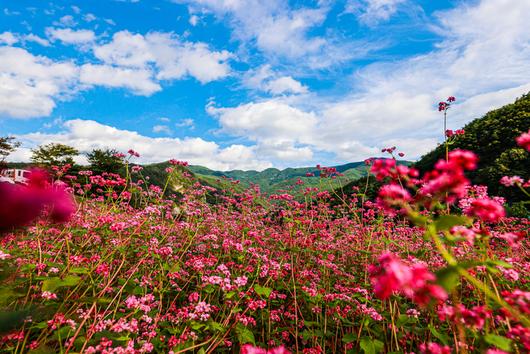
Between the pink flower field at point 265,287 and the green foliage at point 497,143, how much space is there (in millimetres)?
25199

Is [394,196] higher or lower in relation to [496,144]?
lower

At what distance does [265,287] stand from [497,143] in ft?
125

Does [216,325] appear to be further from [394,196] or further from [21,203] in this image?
[21,203]

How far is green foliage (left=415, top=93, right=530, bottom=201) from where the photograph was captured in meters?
24.5

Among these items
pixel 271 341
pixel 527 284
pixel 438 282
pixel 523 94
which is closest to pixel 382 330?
pixel 271 341

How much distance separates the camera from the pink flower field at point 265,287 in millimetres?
1120

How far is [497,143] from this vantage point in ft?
98.6

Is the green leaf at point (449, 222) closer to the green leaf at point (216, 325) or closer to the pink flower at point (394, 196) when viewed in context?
the pink flower at point (394, 196)

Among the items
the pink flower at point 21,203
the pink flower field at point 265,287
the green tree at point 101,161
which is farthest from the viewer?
the green tree at point 101,161

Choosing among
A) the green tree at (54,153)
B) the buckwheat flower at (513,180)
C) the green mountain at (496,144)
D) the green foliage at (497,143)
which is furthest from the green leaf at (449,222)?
the green tree at (54,153)

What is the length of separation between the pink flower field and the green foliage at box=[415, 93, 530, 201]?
25.2 metres

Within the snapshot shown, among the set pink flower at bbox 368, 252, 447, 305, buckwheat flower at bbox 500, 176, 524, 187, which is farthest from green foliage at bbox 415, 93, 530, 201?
pink flower at bbox 368, 252, 447, 305

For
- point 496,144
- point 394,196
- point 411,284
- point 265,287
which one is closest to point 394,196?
point 394,196

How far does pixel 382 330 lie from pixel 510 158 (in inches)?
1257
